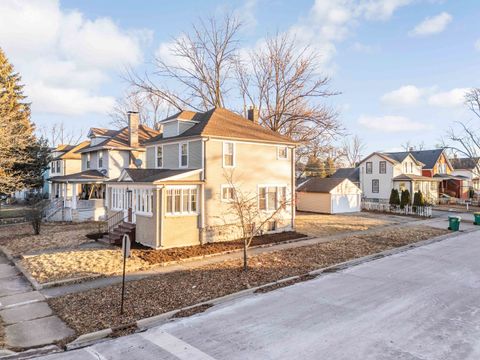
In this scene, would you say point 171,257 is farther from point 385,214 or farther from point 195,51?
point 385,214

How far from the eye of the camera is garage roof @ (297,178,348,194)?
1209 inches

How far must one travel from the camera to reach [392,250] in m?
15.8

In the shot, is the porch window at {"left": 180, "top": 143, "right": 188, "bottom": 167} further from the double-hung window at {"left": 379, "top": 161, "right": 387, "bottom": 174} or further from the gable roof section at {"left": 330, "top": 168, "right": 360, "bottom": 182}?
the gable roof section at {"left": 330, "top": 168, "right": 360, "bottom": 182}

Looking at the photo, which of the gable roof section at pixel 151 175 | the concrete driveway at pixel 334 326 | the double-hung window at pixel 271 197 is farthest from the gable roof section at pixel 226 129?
the concrete driveway at pixel 334 326

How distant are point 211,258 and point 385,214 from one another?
22.2m

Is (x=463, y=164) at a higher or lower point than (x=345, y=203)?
higher

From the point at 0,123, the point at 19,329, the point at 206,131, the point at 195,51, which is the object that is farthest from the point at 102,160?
the point at 19,329

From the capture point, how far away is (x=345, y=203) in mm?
31406

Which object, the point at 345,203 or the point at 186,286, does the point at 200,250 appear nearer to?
the point at 186,286

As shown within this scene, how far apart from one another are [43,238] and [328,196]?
874 inches

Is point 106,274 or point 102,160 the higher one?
point 102,160

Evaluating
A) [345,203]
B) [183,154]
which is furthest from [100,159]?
[345,203]

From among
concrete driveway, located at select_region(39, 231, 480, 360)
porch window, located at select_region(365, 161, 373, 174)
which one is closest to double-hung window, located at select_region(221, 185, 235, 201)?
concrete driveway, located at select_region(39, 231, 480, 360)

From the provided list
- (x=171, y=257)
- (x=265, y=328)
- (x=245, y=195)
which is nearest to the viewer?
(x=265, y=328)
